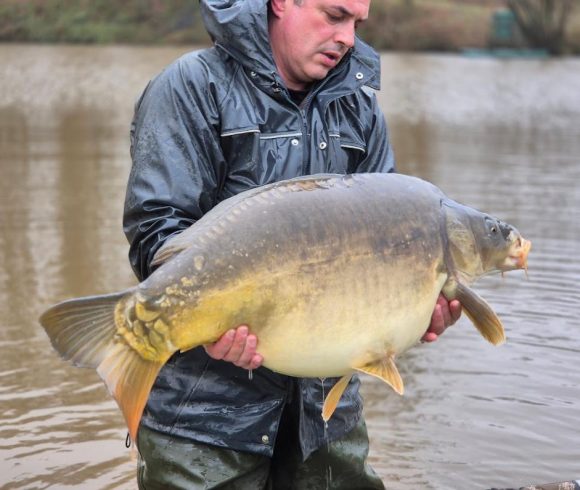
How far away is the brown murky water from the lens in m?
5.18

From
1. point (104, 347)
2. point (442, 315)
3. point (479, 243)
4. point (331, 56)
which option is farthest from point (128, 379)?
point (331, 56)

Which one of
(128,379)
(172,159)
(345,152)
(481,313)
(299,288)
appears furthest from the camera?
(345,152)

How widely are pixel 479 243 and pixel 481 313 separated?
24 centimetres

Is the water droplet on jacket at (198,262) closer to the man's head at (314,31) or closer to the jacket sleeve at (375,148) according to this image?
the man's head at (314,31)

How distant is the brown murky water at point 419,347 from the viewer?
5.18 m

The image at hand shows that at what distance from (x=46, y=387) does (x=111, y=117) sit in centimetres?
1485

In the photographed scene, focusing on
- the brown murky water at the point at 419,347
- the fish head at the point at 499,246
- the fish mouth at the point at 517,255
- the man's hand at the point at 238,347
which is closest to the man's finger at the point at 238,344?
the man's hand at the point at 238,347

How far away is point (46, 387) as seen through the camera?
19.7 ft

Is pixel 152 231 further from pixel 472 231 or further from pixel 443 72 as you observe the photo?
pixel 443 72

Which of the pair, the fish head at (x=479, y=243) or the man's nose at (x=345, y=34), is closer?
the fish head at (x=479, y=243)

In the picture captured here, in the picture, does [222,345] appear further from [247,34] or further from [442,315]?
[247,34]

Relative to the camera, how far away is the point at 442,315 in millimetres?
3363

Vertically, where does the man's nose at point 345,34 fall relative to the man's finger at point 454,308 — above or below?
above

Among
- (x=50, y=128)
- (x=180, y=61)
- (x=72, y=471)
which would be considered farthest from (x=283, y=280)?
(x=50, y=128)
